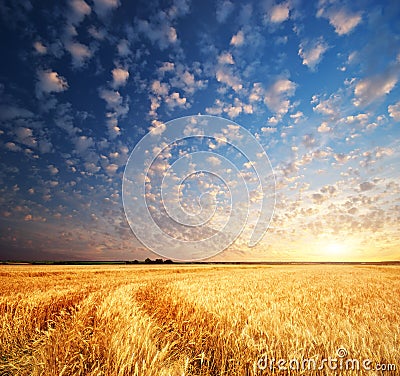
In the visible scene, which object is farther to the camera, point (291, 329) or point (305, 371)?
point (291, 329)

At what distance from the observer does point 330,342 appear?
363cm

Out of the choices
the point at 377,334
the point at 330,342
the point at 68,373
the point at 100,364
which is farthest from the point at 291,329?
the point at 68,373

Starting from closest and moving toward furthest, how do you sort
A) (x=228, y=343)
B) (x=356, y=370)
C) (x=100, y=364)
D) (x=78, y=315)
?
(x=356, y=370) < (x=100, y=364) < (x=228, y=343) < (x=78, y=315)

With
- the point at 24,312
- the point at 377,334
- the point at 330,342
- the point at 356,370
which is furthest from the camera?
the point at 24,312

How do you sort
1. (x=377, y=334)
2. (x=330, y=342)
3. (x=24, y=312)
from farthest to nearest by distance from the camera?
1. (x=24, y=312)
2. (x=377, y=334)
3. (x=330, y=342)

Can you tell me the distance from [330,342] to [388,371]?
698 millimetres

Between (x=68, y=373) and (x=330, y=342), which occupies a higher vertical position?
(x=330, y=342)

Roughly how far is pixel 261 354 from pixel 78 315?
12.7 feet

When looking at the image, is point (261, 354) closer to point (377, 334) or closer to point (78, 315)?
point (377, 334)

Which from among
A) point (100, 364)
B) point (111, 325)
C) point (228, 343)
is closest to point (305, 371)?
point (228, 343)

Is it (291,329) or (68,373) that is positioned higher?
(291,329)

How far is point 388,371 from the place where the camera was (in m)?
3.05

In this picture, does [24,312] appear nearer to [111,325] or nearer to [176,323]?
[111,325]

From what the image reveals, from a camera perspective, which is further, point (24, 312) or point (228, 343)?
point (24, 312)
